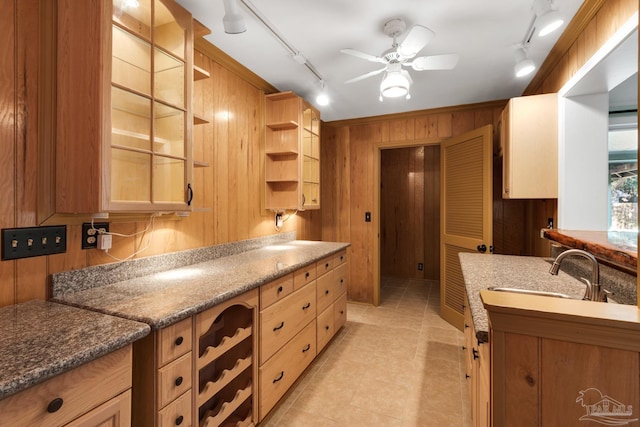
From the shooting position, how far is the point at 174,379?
1.16m

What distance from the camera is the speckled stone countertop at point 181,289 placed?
3.77ft

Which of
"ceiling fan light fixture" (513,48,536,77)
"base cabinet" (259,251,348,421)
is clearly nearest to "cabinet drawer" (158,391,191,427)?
"base cabinet" (259,251,348,421)

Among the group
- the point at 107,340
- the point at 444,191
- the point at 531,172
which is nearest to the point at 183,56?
the point at 107,340

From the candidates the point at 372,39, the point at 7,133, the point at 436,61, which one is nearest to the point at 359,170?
the point at 372,39

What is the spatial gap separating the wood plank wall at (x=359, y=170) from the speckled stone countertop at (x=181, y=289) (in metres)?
1.87

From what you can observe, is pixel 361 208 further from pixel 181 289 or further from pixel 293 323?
pixel 181 289

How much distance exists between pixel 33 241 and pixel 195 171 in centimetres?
100

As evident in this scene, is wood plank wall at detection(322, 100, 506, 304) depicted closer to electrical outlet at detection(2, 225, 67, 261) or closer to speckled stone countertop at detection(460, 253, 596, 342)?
speckled stone countertop at detection(460, 253, 596, 342)

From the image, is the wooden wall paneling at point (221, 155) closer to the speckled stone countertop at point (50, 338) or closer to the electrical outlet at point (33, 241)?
the electrical outlet at point (33, 241)

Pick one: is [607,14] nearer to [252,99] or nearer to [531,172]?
[531,172]

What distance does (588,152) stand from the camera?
80.5 inches

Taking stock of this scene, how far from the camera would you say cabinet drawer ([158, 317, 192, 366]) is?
3.63 ft

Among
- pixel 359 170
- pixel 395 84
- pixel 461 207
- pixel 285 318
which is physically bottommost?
pixel 285 318

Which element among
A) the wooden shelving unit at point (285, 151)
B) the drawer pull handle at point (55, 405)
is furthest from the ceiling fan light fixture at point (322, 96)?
the drawer pull handle at point (55, 405)
